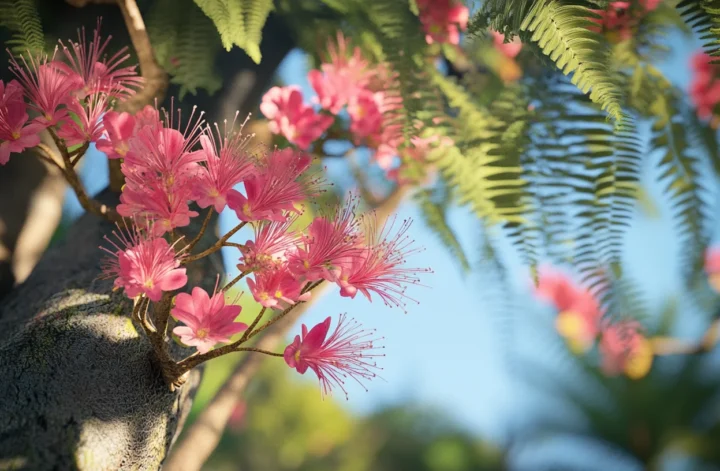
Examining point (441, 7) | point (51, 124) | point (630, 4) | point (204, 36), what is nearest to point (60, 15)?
point (204, 36)

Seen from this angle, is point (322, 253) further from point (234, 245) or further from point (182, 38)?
point (182, 38)

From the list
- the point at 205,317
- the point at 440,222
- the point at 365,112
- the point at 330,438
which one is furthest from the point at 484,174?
the point at 330,438

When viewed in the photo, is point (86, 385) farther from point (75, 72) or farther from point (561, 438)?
point (561, 438)

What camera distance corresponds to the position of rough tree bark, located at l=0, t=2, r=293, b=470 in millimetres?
443

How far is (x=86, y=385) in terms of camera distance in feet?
1.58

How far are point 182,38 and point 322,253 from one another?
37cm

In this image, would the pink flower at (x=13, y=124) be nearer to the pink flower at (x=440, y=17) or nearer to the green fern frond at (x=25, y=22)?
the green fern frond at (x=25, y=22)

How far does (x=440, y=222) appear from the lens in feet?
2.56

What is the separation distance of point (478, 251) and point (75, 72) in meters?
0.49

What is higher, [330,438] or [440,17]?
[440,17]

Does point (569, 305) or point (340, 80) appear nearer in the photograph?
point (340, 80)

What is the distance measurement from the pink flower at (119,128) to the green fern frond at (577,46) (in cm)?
30

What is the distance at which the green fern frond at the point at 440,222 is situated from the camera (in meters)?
0.76

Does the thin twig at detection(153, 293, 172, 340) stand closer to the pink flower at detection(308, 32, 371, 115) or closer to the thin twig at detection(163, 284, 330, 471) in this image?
the thin twig at detection(163, 284, 330, 471)
